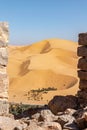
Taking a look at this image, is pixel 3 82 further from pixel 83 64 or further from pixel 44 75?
pixel 44 75

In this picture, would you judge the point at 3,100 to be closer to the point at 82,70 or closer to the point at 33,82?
the point at 82,70

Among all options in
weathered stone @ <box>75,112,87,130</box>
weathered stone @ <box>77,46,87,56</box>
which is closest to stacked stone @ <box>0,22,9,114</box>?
weathered stone @ <box>75,112,87,130</box>

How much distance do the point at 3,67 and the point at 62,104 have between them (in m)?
5.40

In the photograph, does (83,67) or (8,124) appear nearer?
(8,124)

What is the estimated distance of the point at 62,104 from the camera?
14.4 metres

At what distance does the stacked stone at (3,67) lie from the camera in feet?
30.5

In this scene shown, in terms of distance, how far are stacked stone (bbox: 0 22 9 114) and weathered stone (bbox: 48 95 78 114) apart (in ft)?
17.1

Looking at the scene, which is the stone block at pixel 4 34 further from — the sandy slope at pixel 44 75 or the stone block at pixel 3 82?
the sandy slope at pixel 44 75

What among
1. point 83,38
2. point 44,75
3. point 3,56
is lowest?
point 44,75

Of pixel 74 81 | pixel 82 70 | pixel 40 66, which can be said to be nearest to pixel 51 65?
pixel 40 66

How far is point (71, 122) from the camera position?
344 inches

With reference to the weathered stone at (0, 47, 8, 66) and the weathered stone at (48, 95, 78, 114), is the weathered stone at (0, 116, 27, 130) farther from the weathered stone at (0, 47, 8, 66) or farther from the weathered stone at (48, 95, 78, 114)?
the weathered stone at (48, 95, 78, 114)

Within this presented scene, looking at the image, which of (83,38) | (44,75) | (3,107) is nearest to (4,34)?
(3,107)

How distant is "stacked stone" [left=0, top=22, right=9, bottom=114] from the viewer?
9.31 meters
